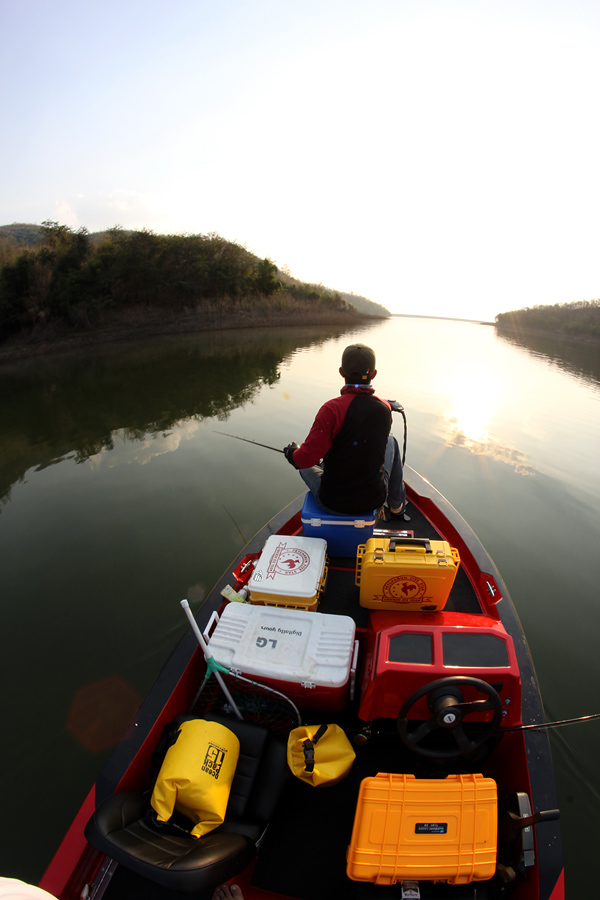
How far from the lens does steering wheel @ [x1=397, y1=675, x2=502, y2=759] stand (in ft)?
5.11

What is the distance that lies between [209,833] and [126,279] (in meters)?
27.3

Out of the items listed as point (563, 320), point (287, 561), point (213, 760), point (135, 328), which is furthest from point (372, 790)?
point (563, 320)

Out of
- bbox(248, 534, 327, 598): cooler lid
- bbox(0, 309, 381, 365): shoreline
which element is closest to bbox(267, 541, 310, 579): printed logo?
bbox(248, 534, 327, 598): cooler lid

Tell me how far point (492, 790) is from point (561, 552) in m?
3.72

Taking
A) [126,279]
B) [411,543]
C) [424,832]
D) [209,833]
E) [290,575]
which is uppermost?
[126,279]

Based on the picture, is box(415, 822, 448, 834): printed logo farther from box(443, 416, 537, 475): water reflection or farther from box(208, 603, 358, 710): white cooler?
box(443, 416, 537, 475): water reflection

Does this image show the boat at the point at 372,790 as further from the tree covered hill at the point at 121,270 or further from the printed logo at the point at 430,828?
the tree covered hill at the point at 121,270

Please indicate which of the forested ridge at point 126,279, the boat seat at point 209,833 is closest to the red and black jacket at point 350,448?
the boat seat at point 209,833

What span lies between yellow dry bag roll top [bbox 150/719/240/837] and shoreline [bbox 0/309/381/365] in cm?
1834

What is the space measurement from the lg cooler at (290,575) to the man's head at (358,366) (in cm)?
121

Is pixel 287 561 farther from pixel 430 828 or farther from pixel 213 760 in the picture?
pixel 430 828

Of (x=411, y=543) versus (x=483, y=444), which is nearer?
(x=411, y=543)

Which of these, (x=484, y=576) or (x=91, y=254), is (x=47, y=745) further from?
(x=91, y=254)

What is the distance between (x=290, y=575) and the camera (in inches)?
98.0
